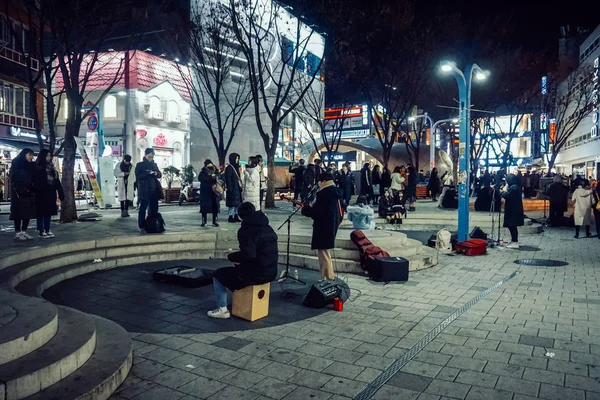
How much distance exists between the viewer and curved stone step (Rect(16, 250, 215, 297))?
21.1ft

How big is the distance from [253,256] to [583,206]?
11.5m

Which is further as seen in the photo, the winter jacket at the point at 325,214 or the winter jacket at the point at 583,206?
the winter jacket at the point at 583,206

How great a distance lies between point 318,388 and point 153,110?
2781 cm

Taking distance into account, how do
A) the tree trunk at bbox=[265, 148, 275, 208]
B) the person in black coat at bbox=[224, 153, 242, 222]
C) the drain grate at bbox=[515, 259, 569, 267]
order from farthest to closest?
1. the tree trunk at bbox=[265, 148, 275, 208]
2. the person in black coat at bbox=[224, 153, 242, 222]
3. the drain grate at bbox=[515, 259, 569, 267]

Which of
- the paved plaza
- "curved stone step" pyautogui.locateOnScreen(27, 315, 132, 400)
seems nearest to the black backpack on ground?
the paved plaza

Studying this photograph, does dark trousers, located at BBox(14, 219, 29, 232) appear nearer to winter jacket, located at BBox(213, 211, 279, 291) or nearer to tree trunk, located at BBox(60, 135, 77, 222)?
tree trunk, located at BBox(60, 135, 77, 222)

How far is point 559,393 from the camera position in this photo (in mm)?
3645

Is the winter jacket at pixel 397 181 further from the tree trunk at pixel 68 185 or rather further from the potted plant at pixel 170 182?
the potted plant at pixel 170 182

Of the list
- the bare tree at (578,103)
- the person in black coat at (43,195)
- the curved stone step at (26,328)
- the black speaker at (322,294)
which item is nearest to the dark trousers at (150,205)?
the person in black coat at (43,195)

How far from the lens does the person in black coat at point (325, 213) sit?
6805mm

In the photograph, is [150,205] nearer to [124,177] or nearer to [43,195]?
[43,195]

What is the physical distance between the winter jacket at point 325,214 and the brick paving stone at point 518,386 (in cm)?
332

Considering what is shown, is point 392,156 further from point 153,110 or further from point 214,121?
point 153,110

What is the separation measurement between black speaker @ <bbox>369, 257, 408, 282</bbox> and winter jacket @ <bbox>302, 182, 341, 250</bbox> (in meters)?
1.27
